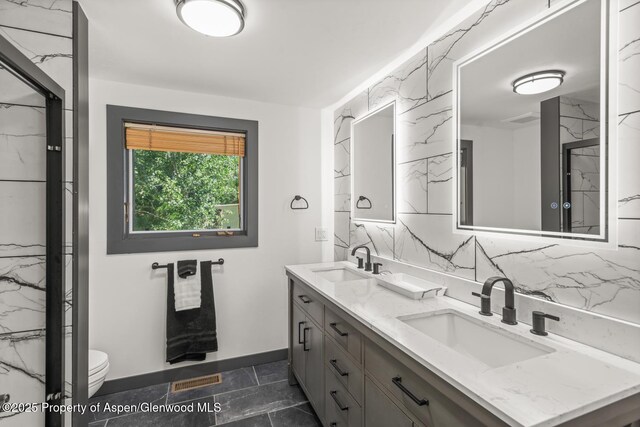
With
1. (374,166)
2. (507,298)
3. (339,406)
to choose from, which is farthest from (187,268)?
(507,298)

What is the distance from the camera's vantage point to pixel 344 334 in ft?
4.86

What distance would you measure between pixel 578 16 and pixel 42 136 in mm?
2132

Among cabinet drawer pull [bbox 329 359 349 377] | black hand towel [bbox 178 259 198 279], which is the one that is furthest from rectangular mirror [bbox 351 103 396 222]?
black hand towel [bbox 178 259 198 279]

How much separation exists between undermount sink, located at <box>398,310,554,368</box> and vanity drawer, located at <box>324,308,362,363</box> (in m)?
0.23

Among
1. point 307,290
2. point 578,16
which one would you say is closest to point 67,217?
point 307,290

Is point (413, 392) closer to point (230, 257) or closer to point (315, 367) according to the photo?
point (315, 367)

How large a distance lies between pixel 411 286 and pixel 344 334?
456mm

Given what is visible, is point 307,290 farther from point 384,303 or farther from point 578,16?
point 578,16

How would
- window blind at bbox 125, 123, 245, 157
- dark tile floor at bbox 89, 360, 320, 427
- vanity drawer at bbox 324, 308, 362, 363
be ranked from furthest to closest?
window blind at bbox 125, 123, 245, 157 → dark tile floor at bbox 89, 360, 320, 427 → vanity drawer at bbox 324, 308, 362, 363

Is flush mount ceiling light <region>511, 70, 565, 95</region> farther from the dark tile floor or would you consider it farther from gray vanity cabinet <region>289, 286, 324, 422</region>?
the dark tile floor

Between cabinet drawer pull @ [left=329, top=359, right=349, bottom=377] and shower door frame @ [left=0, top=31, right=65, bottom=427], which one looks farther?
cabinet drawer pull @ [left=329, top=359, right=349, bottom=377]

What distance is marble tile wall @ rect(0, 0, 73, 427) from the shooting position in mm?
1294

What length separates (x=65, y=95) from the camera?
1412 mm

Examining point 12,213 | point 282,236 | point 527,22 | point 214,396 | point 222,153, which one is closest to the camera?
point 527,22
